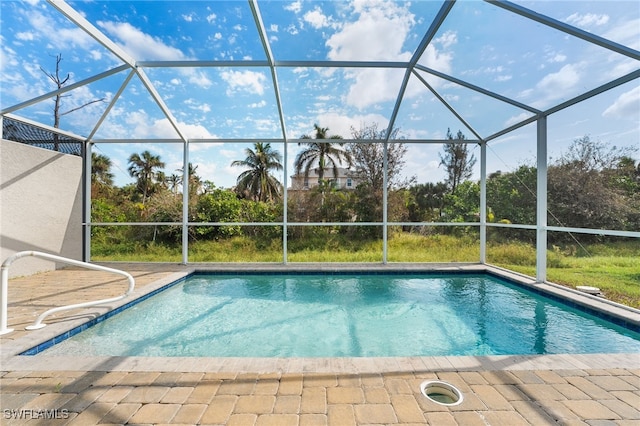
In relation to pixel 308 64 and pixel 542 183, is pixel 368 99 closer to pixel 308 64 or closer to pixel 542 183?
pixel 308 64

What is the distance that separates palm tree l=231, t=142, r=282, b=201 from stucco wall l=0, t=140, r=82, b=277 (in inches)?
321

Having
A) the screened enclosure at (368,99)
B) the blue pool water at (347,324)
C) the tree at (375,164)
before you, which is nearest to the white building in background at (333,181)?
the tree at (375,164)

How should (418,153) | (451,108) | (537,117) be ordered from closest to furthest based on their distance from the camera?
(537,117) → (451,108) → (418,153)

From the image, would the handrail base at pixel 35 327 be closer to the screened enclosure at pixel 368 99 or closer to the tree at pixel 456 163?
the screened enclosure at pixel 368 99

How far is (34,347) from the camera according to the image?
2.57m

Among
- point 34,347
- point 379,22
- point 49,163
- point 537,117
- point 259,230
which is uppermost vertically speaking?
point 379,22

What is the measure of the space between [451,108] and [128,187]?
40.3 ft

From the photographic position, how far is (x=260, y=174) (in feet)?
46.8

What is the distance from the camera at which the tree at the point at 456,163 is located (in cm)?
891

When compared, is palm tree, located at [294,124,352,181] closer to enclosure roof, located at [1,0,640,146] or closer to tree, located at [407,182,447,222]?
tree, located at [407,182,447,222]

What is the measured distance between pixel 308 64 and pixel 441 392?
4.54m

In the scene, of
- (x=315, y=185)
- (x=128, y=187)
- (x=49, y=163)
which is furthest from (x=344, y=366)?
(x=128, y=187)

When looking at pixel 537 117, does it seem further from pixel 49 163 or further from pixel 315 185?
pixel 49 163

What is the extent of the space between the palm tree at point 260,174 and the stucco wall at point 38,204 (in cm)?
816
